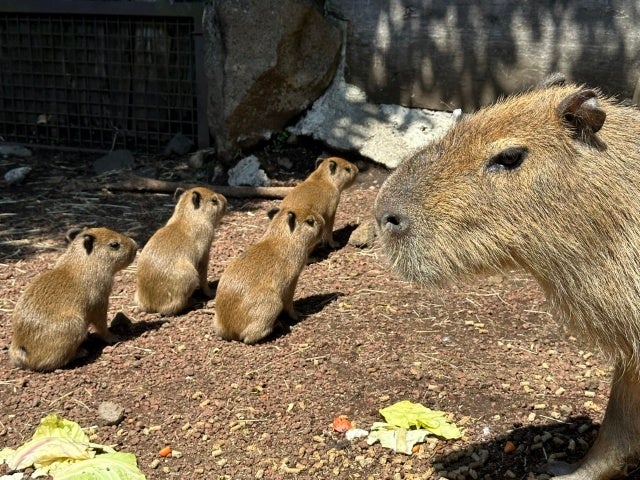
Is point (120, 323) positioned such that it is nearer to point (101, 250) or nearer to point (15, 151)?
point (101, 250)

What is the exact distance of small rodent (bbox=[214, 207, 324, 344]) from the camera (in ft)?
14.2

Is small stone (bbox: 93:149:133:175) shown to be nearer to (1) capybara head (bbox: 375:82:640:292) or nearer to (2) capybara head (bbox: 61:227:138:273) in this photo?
(2) capybara head (bbox: 61:227:138:273)

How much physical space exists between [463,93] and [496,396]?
3854 millimetres

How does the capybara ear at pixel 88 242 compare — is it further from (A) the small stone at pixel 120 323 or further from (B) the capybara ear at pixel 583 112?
(B) the capybara ear at pixel 583 112

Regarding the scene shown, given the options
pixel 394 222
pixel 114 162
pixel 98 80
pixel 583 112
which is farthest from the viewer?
pixel 98 80

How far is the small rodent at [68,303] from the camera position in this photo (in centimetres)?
407

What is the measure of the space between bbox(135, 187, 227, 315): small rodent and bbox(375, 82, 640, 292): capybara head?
7.65ft

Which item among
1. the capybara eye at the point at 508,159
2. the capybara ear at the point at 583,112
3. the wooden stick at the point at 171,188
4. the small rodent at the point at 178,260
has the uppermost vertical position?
the capybara ear at the point at 583,112

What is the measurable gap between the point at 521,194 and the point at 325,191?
11.3ft

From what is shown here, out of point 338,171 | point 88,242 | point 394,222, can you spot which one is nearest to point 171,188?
point 338,171

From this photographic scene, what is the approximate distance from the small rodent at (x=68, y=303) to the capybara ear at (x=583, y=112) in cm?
276

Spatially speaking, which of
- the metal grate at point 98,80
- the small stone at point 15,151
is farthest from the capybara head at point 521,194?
the small stone at point 15,151

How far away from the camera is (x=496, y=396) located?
3686 mm

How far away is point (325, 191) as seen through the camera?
5918mm
